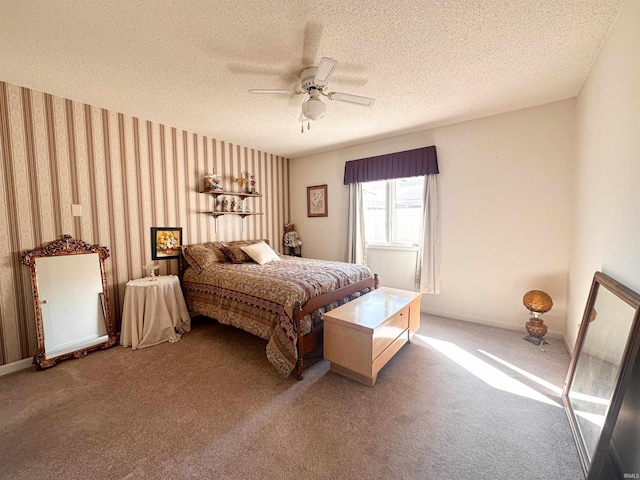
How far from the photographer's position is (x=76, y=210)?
2.59 m

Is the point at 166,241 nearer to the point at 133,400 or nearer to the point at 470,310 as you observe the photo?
the point at 133,400

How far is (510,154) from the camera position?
2893 millimetres

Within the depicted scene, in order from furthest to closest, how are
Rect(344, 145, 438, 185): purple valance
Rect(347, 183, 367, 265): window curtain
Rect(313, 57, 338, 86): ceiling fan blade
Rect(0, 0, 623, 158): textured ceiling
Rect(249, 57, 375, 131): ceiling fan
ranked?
Rect(347, 183, 367, 265): window curtain < Rect(344, 145, 438, 185): purple valance < Rect(249, 57, 375, 131): ceiling fan < Rect(313, 57, 338, 86): ceiling fan blade < Rect(0, 0, 623, 158): textured ceiling

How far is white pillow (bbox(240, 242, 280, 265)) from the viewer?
3452 mm

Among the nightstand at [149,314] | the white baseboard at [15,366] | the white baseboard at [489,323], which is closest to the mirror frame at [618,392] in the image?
the white baseboard at [489,323]

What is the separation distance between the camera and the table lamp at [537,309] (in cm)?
258

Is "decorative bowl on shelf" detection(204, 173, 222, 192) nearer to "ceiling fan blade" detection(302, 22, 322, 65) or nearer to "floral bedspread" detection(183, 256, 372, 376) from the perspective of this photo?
"floral bedspread" detection(183, 256, 372, 376)

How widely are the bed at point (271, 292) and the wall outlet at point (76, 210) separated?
1.10 m

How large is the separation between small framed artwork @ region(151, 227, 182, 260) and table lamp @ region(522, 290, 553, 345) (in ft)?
13.9

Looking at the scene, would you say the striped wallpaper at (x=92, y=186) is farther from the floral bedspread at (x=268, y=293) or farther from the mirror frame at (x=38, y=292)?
the floral bedspread at (x=268, y=293)

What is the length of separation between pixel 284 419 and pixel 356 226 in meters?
2.91

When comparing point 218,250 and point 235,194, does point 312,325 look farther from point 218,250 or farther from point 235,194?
point 235,194

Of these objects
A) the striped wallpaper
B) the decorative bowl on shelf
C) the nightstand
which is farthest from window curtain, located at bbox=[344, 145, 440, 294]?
the nightstand

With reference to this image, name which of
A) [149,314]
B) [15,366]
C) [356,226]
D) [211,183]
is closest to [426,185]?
[356,226]
